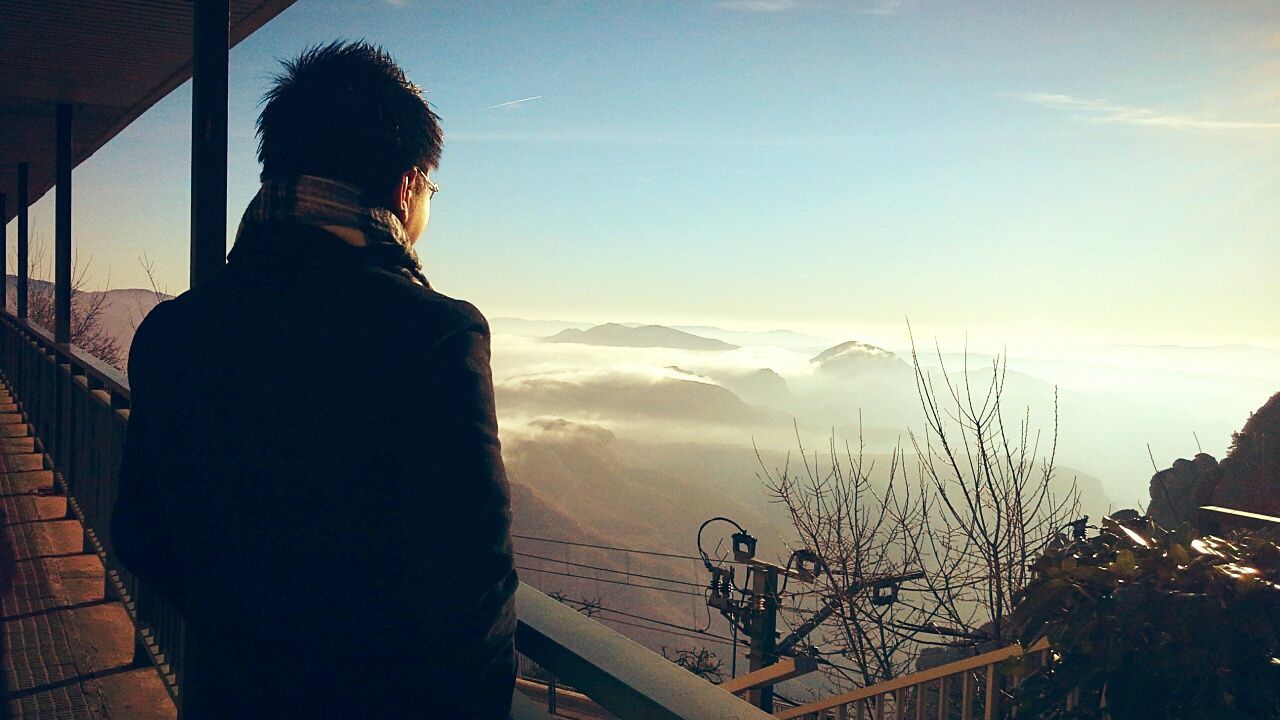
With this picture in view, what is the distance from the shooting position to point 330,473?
959mm

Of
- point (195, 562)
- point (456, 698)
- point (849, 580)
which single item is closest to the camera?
point (456, 698)

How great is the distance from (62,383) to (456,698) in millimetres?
4555

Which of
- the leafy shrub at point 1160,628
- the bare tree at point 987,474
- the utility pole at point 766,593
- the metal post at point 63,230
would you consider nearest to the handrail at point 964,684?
the leafy shrub at point 1160,628

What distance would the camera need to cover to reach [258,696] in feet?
3.39

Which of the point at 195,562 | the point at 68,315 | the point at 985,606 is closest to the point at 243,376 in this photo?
the point at 195,562

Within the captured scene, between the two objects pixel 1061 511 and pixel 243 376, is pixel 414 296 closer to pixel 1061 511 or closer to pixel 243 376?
pixel 243 376

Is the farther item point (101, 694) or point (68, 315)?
point (68, 315)

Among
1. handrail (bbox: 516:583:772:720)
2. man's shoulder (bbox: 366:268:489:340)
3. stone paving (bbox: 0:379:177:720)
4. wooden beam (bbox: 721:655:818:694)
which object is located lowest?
wooden beam (bbox: 721:655:818:694)

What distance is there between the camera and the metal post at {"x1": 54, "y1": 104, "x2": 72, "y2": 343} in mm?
6699

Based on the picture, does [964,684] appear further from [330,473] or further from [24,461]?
[24,461]

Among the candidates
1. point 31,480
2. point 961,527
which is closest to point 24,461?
point 31,480

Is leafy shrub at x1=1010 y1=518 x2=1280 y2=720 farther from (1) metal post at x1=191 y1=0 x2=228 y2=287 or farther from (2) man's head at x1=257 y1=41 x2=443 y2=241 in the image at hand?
(1) metal post at x1=191 y1=0 x2=228 y2=287

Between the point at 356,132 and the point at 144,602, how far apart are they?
6.97 feet

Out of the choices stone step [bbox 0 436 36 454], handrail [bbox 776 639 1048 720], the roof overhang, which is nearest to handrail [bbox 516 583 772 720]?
handrail [bbox 776 639 1048 720]
